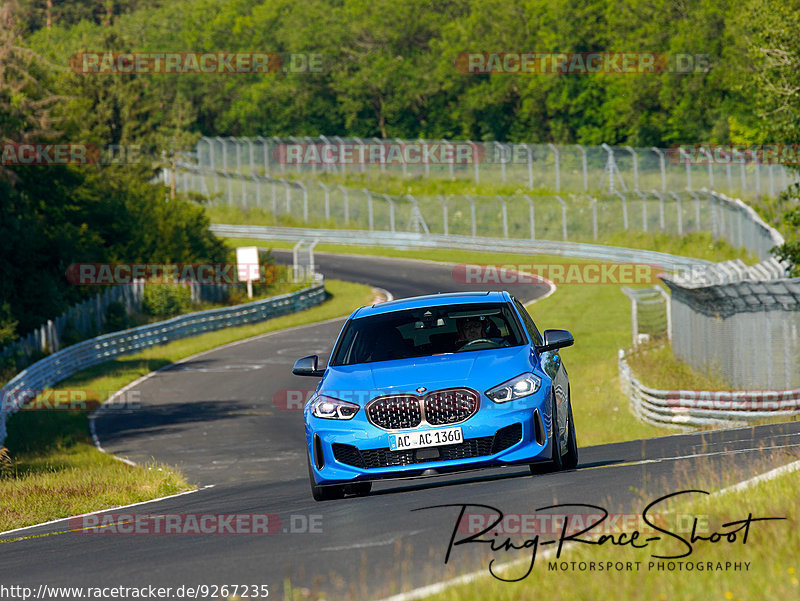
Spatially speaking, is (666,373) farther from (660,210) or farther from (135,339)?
(660,210)

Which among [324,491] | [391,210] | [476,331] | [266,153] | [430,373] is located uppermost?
[476,331]

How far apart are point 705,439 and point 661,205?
4672cm

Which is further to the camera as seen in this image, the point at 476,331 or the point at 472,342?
the point at 476,331

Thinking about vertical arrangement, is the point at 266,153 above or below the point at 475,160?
above

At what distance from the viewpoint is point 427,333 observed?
11.5 meters

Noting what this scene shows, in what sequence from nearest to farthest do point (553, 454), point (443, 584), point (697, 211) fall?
point (443, 584) < point (553, 454) < point (697, 211)

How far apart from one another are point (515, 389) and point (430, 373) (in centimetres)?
70

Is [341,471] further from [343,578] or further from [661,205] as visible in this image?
[661,205]

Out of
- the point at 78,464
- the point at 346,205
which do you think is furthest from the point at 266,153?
the point at 78,464

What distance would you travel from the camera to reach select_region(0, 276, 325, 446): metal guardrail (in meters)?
30.5

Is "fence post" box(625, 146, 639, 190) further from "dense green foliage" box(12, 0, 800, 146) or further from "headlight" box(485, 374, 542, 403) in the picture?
"headlight" box(485, 374, 542, 403)

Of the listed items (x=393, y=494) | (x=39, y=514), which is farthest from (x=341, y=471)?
(x=39, y=514)

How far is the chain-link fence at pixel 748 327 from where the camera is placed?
69.3 feet

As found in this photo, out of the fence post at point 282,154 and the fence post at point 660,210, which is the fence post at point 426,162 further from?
the fence post at point 660,210
